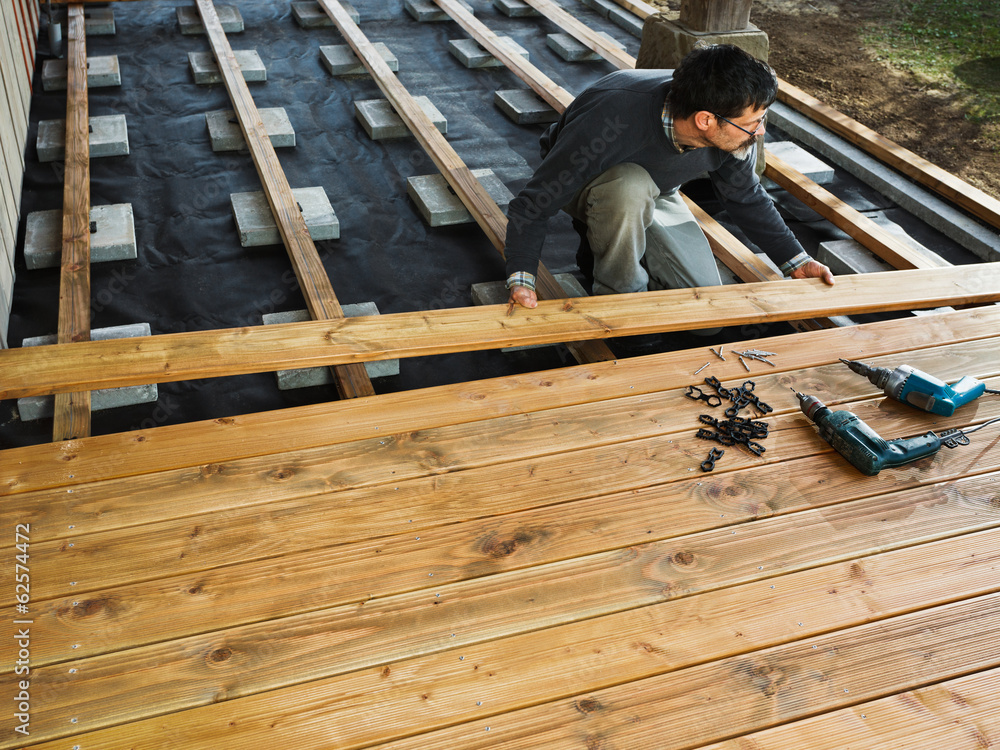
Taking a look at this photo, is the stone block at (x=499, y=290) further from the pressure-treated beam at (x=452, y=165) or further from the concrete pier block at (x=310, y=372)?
the concrete pier block at (x=310, y=372)

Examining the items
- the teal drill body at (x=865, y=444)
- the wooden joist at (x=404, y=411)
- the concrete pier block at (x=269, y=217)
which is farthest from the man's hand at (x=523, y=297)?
the concrete pier block at (x=269, y=217)

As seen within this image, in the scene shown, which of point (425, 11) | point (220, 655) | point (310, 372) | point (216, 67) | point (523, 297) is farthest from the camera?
point (425, 11)

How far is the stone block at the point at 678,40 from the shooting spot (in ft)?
10.9

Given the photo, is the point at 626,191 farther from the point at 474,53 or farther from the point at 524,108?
the point at 474,53

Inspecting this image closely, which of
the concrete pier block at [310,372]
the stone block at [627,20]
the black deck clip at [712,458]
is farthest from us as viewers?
the stone block at [627,20]

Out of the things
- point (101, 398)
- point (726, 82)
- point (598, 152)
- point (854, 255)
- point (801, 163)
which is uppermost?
point (726, 82)

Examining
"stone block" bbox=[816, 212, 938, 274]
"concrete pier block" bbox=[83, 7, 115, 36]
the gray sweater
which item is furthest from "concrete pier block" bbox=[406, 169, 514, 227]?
"concrete pier block" bbox=[83, 7, 115, 36]

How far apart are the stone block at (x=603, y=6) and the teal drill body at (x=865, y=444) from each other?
14.8 ft

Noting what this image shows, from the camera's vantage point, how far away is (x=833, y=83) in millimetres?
5750

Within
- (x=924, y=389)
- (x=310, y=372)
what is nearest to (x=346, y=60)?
(x=310, y=372)

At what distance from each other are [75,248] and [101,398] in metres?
0.68

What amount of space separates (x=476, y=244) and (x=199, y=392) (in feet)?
4.29

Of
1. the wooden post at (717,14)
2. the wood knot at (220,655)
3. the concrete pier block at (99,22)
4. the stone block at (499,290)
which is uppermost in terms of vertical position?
the wooden post at (717,14)

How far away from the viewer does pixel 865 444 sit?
1.92m
